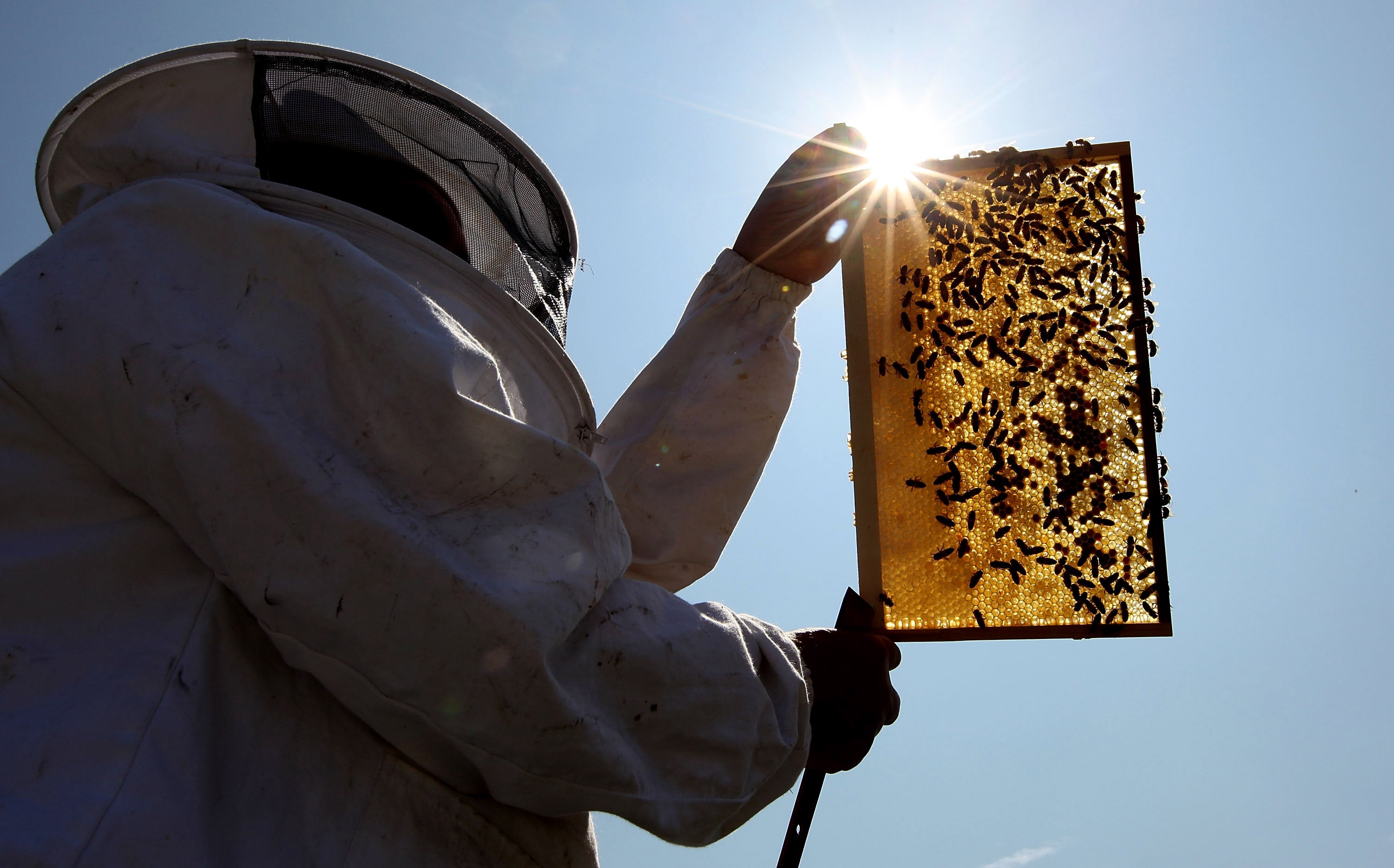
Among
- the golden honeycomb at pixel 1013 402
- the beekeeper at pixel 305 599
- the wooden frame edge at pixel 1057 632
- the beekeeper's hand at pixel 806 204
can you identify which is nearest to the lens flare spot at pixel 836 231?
the beekeeper's hand at pixel 806 204

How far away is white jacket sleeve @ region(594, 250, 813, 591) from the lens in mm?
2812

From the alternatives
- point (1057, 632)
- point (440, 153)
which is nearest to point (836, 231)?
point (440, 153)

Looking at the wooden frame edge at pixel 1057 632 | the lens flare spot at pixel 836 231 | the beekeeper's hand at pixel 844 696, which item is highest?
the lens flare spot at pixel 836 231

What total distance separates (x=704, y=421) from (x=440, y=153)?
42.5 inches

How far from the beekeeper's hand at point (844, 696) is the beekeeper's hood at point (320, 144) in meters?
1.03

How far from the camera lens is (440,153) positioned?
2.88 m

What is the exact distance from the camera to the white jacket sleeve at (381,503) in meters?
1.49

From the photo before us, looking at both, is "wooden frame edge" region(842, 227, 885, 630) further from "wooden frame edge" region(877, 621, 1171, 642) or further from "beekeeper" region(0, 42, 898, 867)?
"beekeeper" region(0, 42, 898, 867)

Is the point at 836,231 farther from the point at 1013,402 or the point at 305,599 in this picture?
the point at 305,599

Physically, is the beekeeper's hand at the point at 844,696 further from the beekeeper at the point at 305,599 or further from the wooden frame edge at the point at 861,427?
the wooden frame edge at the point at 861,427

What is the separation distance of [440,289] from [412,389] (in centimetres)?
67

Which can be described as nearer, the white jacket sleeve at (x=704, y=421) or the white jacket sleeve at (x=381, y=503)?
the white jacket sleeve at (x=381, y=503)

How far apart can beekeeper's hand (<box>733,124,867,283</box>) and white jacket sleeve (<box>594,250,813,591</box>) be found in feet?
0.20

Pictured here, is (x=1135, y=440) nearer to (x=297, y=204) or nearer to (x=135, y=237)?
(x=297, y=204)
